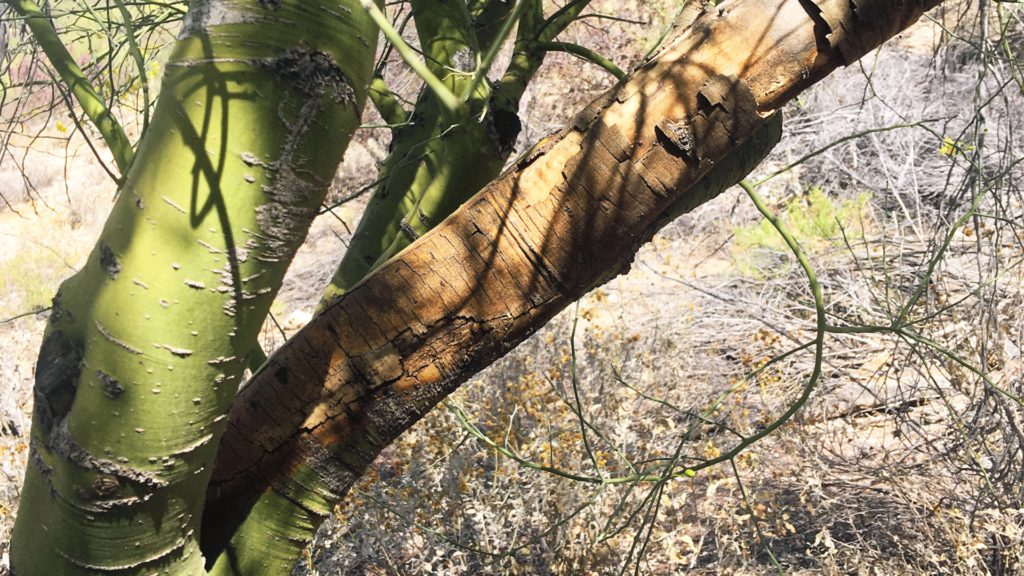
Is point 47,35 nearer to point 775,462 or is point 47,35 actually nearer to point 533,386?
point 533,386

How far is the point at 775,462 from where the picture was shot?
142 inches

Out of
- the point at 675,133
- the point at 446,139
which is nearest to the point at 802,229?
the point at 446,139

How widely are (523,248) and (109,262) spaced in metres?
0.61

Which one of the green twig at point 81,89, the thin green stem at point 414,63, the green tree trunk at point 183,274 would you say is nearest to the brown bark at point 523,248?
the green tree trunk at point 183,274

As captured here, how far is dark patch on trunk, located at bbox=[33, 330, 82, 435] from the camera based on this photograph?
1.01m

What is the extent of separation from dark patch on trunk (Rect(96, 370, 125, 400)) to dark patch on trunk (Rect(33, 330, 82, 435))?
2.4 inches

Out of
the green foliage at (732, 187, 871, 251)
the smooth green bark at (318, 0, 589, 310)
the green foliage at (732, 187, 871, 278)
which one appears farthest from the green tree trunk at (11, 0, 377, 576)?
the green foliage at (732, 187, 871, 251)

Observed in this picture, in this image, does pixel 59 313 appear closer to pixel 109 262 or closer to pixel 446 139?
pixel 109 262

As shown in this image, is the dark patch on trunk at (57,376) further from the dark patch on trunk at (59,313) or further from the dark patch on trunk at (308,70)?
the dark patch on trunk at (308,70)

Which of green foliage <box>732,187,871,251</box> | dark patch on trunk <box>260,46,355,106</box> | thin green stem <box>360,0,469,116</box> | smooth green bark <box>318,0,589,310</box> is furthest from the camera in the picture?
green foliage <box>732,187,871,251</box>

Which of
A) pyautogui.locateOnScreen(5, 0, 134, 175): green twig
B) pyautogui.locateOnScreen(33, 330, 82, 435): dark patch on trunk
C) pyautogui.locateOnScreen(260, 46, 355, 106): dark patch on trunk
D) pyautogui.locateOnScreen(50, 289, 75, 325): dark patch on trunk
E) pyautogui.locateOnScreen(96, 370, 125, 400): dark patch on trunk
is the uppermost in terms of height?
pyautogui.locateOnScreen(5, 0, 134, 175): green twig

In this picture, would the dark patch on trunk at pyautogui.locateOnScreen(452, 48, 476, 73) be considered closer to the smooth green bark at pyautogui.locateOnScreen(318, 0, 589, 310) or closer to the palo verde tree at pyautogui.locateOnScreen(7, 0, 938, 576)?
the smooth green bark at pyautogui.locateOnScreen(318, 0, 589, 310)

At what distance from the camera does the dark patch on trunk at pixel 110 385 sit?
97cm

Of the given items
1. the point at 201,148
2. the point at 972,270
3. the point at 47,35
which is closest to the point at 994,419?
the point at 972,270
